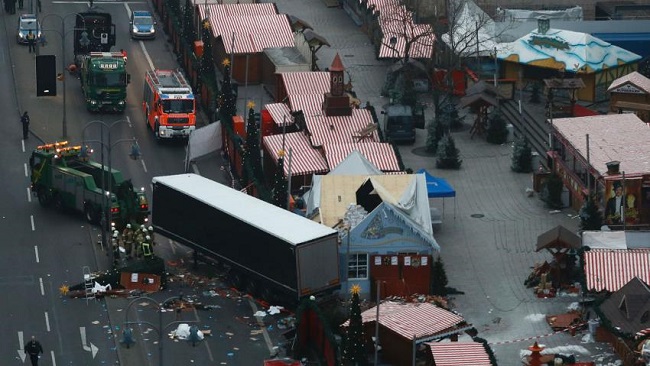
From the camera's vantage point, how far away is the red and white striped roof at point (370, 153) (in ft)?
323

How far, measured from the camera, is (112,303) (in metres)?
86.9

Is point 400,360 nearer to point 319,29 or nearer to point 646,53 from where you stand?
point 646,53

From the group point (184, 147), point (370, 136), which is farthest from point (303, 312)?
point (184, 147)

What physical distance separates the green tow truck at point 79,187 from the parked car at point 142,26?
30181 mm

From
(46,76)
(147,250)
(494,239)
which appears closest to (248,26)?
(46,76)

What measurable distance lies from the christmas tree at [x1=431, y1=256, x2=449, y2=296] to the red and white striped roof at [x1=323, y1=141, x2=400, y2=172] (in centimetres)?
1269

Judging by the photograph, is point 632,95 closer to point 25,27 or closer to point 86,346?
point 86,346

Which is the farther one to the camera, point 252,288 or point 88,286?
point 88,286

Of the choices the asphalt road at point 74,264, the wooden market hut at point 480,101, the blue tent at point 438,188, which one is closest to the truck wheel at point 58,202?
the asphalt road at point 74,264

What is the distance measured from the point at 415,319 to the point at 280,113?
29.9m

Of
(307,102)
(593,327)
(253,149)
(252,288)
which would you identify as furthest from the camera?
(307,102)

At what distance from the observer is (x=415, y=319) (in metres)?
79.7

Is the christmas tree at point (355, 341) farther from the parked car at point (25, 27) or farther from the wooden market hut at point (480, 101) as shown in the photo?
the parked car at point (25, 27)

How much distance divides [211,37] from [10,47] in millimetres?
13787
